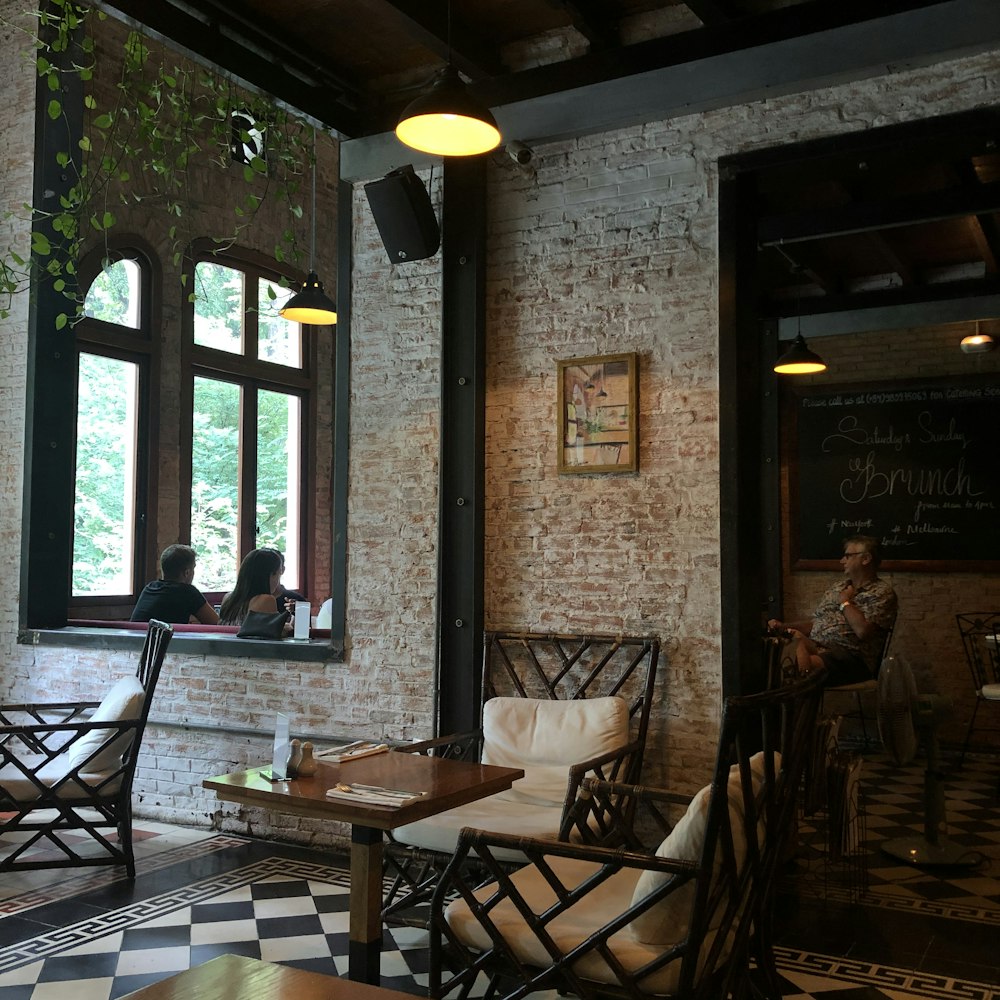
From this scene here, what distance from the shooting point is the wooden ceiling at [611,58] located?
160 inches

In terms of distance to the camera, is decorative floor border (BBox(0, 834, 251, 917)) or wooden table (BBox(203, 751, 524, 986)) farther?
decorative floor border (BBox(0, 834, 251, 917))

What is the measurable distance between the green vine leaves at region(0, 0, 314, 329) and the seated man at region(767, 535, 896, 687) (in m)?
3.89

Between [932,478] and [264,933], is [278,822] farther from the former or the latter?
[932,478]

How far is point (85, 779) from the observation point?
15.4 feet

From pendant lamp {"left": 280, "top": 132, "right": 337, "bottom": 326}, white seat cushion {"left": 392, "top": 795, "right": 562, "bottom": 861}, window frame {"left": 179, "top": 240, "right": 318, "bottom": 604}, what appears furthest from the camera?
window frame {"left": 179, "top": 240, "right": 318, "bottom": 604}

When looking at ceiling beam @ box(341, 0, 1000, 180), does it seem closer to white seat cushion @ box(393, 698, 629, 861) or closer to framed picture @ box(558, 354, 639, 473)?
framed picture @ box(558, 354, 639, 473)

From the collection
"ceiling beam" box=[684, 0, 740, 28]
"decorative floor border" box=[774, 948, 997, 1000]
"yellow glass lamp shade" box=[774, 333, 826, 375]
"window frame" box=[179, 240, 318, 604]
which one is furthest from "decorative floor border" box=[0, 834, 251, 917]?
"yellow glass lamp shade" box=[774, 333, 826, 375]

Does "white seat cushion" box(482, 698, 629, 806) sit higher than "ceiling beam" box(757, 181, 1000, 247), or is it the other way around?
"ceiling beam" box(757, 181, 1000, 247)

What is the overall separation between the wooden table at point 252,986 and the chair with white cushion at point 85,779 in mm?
2640

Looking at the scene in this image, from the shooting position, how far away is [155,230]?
8.88 meters

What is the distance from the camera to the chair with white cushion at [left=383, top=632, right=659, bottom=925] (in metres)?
3.80

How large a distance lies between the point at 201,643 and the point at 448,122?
3088 mm

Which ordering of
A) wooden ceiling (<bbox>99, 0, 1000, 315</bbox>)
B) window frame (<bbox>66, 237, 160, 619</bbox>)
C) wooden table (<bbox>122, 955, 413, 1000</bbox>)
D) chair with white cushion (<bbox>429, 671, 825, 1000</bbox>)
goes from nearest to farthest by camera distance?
wooden table (<bbox>122, 955, 413, 1000</bbox>) → chair with white cushion (<bbox>429, 671, 825, 1000</bbox>) → wooden ceiling (<bbox>99, 0, 1000, 315</bbox>) → window frame (<bbox>66, 237, 160, 619</bbox>)

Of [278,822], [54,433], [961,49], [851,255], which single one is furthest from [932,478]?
[54,433]
